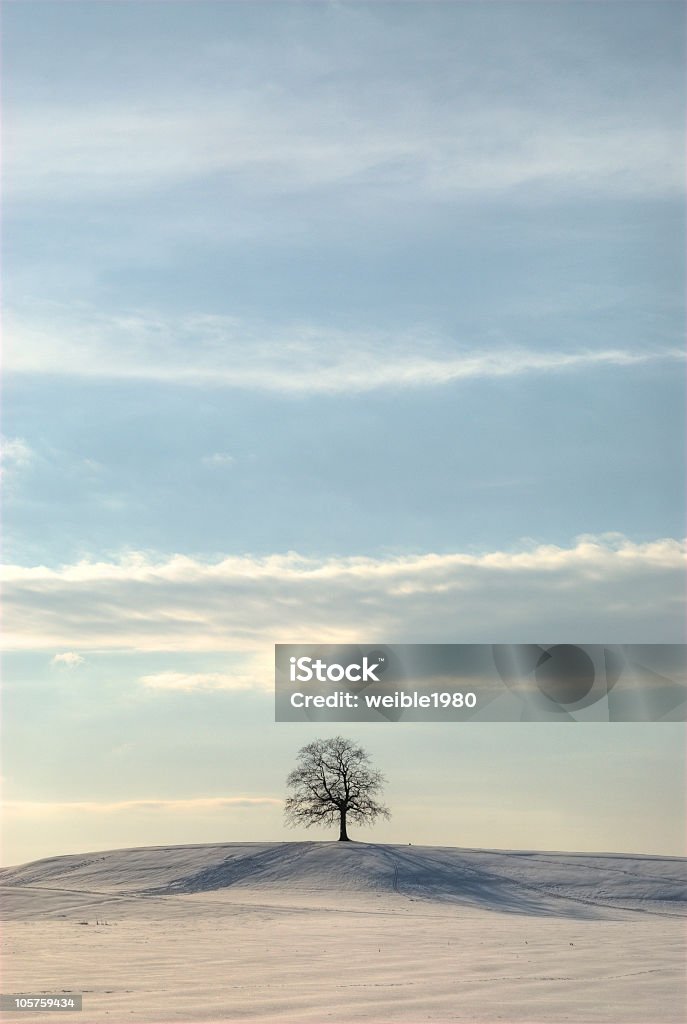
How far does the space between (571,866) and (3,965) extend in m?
43.8

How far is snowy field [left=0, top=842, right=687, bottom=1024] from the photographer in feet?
52.7

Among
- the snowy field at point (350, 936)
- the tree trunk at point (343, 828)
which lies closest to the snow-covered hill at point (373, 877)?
the snowy field at point (350, 936)

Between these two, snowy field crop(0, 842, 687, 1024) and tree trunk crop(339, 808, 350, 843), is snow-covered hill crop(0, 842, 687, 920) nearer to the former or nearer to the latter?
snowy field crop(0, 842, 687, 1024)

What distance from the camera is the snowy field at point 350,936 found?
16062 mm

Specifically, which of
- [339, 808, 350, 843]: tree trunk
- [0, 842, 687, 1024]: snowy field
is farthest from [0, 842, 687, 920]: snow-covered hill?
[339, 808, 350, 843]: tree trunk

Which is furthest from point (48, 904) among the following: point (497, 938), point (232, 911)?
point (497, 938)

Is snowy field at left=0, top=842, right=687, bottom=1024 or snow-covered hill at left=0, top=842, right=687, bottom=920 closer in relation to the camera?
snowy field at left=0, top=842, right=687, bottom=1024

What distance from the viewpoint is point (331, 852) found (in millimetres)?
57594

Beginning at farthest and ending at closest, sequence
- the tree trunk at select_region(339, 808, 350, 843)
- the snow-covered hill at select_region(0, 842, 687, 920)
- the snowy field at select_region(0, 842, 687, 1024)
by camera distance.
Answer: the tree trunk at select_region(339, 808, 350, 843), the snow-covered hill at select_region(0, 842, 687, 920), the snowy field at select_region(0, 842, 687, 1024)

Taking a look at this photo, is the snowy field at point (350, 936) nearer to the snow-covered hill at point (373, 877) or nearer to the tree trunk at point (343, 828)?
the snow-covered hill at point (373, 877)

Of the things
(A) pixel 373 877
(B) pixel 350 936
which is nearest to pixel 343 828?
(A) pixel 373 877

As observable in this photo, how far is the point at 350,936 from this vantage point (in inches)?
1159

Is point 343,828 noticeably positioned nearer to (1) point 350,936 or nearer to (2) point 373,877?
(2) point 373,877

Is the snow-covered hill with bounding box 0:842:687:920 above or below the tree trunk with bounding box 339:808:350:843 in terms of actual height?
below
